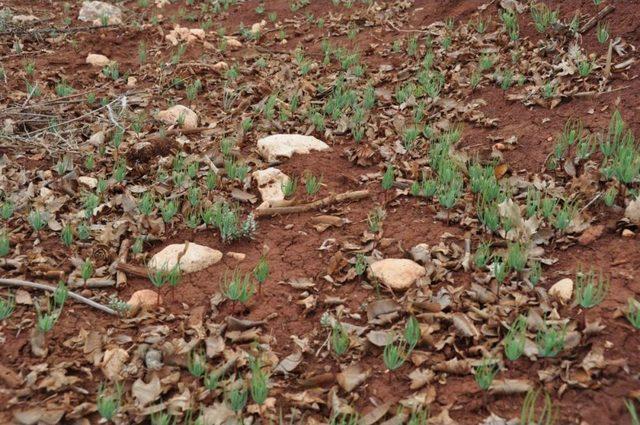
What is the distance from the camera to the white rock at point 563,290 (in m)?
2.55

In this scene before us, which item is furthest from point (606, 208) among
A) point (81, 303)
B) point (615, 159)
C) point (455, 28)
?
point (455, 28)

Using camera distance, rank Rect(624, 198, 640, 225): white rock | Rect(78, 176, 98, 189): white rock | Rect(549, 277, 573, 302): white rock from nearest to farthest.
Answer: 1. Rect(549, 277, 573, 302): white rock
2. Rect(624, 198, 640, 225): white rock
3. Rect(78, 176, 98, 189): white rock

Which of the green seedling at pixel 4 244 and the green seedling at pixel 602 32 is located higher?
the green seedling at pixel 602 32

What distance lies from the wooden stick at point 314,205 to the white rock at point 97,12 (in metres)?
4.79

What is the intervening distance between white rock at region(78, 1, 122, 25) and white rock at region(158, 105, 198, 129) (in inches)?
120

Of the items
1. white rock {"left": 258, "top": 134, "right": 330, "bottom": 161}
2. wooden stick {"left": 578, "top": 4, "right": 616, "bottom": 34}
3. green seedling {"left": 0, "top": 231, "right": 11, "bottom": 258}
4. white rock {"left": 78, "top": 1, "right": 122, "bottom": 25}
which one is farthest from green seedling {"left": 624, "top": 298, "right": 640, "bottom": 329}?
white rock {"left": 78, "top": 1, "right": 122, "bottom": 25}

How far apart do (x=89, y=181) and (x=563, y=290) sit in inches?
117

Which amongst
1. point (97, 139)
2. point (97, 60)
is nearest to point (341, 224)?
point (97, 139)

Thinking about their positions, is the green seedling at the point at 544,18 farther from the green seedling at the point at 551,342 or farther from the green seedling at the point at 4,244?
the green seedling at the point at 4,244

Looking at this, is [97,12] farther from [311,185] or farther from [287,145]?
[311,185]

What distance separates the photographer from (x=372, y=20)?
6.41m

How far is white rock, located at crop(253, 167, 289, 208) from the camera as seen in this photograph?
12.1ft

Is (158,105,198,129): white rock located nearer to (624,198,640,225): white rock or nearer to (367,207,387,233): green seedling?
(367,207,387,233): green seedling

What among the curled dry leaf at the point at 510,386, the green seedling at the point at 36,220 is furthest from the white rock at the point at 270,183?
the curled dry leaf at the point at 510,386
